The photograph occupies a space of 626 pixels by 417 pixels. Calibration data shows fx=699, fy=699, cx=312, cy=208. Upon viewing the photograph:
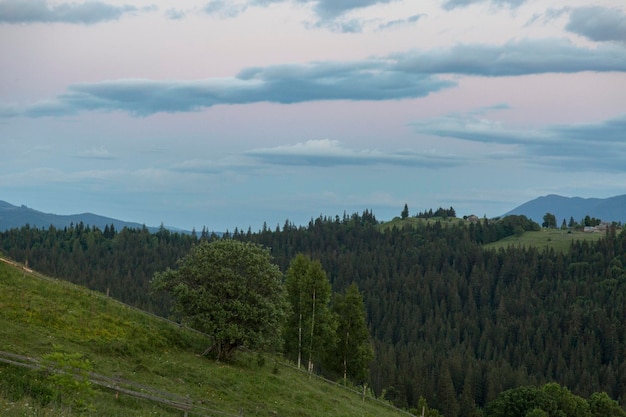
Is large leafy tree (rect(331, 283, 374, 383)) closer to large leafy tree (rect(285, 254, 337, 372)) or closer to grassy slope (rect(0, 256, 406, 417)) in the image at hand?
large leafy tree (rect(285, 254, 337, 372))

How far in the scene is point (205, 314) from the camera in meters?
54.8

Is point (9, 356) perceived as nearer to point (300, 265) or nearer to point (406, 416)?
point (406, 416)

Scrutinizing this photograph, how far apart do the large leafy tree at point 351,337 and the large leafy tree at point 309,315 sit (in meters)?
6.42

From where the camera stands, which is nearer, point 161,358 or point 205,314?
point 161,358

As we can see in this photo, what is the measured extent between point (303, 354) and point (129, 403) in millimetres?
50815

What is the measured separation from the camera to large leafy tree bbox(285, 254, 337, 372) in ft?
282

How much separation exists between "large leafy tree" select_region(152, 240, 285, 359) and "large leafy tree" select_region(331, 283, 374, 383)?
36.1 m

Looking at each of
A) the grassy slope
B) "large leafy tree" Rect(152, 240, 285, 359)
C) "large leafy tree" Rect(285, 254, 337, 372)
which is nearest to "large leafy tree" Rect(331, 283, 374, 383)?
"large leafy tree" Rect(285, 254, 337, 372)

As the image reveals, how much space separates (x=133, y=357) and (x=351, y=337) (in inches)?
1987

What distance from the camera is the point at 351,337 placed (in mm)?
94438

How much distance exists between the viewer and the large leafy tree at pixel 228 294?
54.7 metres

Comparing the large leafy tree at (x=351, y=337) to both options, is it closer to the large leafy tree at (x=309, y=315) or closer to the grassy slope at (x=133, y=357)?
the large leafy tree at (x=309, y=315)

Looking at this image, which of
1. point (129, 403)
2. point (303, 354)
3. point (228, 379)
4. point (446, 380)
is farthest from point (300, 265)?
point (446, 380)

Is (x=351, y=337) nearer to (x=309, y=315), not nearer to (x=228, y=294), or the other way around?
(x=309, y=315)
